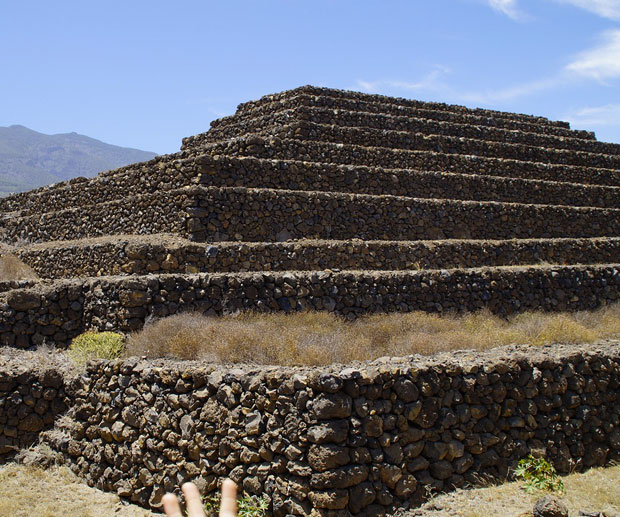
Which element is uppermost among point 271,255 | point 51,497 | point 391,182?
point 391,182

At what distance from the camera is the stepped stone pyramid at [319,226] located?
12430mm

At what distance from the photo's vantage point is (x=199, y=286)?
12.0 meters

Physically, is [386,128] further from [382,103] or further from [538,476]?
[538,476]

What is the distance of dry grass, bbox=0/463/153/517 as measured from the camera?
7883 millimetres

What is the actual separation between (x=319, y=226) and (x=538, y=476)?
382 inches

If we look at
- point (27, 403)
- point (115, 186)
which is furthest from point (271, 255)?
point (115, 186)

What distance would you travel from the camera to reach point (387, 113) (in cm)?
2484

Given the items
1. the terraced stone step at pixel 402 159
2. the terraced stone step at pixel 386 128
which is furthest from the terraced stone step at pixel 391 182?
the terraced stone step at pixel 386 128

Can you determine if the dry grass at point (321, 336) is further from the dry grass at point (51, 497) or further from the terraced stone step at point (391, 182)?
the terraced stone step at point (391, 182)

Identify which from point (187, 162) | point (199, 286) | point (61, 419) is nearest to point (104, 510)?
point (61, 419)

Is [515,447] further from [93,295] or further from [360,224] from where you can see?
[360,224]

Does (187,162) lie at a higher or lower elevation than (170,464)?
higher

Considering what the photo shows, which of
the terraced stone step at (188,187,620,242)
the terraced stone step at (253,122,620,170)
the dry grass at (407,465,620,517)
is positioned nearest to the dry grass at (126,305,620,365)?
the dry grass at (407,465,620,517)

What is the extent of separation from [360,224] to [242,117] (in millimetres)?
8604
